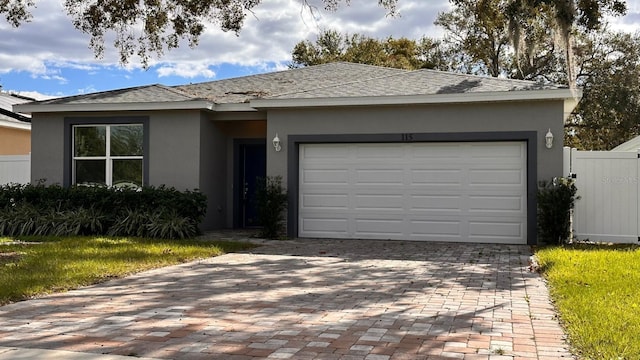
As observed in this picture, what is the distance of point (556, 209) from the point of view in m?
11.0

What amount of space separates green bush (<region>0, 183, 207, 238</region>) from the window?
0.85 meters

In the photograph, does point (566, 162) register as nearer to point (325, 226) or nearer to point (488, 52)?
point (325, 226)

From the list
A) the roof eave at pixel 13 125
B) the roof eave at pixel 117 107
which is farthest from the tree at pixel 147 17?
the roof eave at pixel 13 125

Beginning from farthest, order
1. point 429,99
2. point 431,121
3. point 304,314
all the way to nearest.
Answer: point 431,121, point 429,99, point 304,314

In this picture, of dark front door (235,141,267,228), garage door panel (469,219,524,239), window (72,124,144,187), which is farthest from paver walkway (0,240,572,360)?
dark front door (235,141,267,228)

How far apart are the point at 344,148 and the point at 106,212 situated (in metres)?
5.20

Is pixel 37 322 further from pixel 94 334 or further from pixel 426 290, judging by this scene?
pixel 426 290

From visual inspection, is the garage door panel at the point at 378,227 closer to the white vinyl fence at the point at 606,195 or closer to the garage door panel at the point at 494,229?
the garage door panel at the point at 494,229

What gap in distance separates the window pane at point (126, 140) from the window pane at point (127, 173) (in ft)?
0.68

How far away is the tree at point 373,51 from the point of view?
31.5 metres

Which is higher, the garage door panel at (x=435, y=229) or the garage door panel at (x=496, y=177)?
the garage door panel at (x=496, y=177)

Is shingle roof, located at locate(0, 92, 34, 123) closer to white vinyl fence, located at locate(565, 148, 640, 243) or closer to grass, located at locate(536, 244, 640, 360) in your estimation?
white vinyl fence, located at locate(565, 148, 640, 243)

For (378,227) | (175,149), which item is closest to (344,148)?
(378,227)

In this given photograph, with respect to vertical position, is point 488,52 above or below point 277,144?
above
